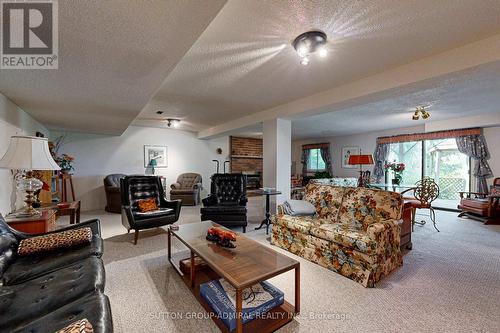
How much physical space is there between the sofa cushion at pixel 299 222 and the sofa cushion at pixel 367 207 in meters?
0.32

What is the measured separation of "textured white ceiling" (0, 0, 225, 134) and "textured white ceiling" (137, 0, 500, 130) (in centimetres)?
39

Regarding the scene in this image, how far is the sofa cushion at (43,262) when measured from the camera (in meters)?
1.48

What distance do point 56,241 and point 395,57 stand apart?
378cm

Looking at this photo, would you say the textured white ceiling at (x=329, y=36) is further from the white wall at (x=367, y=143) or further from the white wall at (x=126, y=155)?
the white wall at (x=367, y=143)

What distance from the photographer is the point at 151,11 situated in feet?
4.29

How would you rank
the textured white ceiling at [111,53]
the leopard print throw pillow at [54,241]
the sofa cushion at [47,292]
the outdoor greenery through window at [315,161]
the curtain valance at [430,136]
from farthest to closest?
the outdoor greenery through window at [315,161] → the curtain valance at [430,136] → the leopard print throw pillow at [54,241] → the textured white ceiling at [111,53] → the sofa cushion at [47,292]

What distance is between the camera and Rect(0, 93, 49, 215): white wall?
2637mm

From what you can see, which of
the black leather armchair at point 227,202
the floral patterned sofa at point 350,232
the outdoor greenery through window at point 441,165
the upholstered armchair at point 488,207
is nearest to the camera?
the floral patterned sofa at point 350,232

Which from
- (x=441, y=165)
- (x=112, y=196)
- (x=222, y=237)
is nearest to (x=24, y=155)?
(x=222, y=237)

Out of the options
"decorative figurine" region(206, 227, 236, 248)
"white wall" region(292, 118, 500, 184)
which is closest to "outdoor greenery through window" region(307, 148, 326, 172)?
"white wall" region(292, 118, 500, 184)

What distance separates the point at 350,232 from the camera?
2.31 meters

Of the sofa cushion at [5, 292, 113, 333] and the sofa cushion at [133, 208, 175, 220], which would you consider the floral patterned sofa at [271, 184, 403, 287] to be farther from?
the sofa cushion at [5, 292, 113, 333]

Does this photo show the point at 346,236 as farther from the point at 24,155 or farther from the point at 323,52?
the point at 24,155

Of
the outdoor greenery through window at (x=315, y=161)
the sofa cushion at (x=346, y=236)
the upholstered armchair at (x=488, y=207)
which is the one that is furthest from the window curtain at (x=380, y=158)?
the sofa cushion at (x=346, y=236)
